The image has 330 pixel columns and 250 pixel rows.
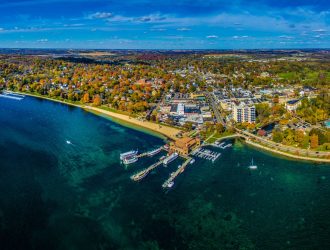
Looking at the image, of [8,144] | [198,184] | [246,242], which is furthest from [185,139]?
[8,144]

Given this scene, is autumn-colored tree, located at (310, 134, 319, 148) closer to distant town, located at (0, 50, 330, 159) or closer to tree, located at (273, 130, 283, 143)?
distant town, located at (0, 50, 330, 159)

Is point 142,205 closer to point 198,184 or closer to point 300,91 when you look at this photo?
point 198,184

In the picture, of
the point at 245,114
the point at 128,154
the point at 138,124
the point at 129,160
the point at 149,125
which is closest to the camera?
the point at 129,160

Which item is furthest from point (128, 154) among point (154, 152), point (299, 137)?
point (299, 137)

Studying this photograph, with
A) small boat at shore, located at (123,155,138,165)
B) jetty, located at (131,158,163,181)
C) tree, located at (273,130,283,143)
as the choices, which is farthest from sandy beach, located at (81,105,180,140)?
tree, located at (273,130,283,143)

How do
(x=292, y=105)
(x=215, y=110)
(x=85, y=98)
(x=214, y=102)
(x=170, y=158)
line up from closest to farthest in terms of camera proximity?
1. (x=170, y=158)
2. (x=292, y=105)
3. (x=215, y=110)
4. (x=214, y=102)
5. (x=85, y=98)

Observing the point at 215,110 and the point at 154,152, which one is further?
the point at 215,110

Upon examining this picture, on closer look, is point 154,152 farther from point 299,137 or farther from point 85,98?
point 85,98

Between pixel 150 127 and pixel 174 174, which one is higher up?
pixel 150 127
